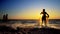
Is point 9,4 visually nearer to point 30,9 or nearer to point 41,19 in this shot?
point 30,9

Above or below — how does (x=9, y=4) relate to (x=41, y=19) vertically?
above

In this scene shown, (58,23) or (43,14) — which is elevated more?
(43,14)

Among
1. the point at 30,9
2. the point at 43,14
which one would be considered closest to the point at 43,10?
the point at 43,14

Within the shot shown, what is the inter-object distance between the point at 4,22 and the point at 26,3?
446mm

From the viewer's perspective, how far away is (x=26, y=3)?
6.77 ft

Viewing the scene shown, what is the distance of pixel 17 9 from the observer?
2.07 metres

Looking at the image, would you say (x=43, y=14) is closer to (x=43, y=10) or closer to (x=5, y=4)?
(x=43, y=10)

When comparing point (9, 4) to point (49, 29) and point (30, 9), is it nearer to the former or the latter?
point (30, 9)

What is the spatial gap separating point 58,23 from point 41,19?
0.26 meters

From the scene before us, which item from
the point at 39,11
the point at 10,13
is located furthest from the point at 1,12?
the point at 39,11

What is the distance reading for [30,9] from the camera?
204 cm

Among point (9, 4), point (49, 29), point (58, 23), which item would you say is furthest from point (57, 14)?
point (9, 4)

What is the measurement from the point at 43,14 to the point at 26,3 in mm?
312

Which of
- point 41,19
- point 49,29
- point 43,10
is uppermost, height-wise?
point 43,10
